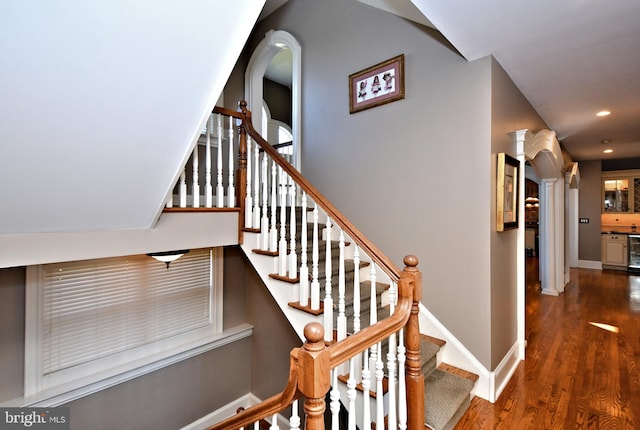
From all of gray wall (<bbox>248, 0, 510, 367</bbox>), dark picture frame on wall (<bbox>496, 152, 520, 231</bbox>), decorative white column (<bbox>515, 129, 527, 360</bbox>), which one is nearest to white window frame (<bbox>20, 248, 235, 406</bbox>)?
gray wall (<bbox>248, 0, 510, 367</bbox>)

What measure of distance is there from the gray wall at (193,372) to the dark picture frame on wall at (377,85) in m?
2.27

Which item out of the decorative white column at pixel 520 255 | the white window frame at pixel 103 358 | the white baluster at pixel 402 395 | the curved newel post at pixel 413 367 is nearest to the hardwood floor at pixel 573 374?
the decorative white column at pixel 520 255

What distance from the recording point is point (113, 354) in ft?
9.16

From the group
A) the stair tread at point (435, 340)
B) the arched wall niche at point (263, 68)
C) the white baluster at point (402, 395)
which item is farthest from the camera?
the arched wall niche at point (263, 68)

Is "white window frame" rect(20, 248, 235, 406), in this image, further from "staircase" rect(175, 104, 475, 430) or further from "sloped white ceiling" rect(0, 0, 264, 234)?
"staircase" rect(175, 104, 475, 430)

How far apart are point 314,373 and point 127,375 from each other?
2656mm

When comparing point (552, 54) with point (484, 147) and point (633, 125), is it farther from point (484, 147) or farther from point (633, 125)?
point (633, 125)

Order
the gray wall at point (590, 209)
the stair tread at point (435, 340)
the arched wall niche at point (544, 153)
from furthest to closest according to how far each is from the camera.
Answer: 1. the gray wall at point (590, 209)
2. the arched wall niche at point (544, 153)
3. the stair tread at point (435, 340)

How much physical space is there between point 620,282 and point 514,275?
463 cm

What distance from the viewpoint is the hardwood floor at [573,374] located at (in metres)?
2.02

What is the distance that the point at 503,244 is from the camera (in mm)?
2490

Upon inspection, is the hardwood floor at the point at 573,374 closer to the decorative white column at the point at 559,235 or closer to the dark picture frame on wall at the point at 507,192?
the decorative white column at the point at 559,235

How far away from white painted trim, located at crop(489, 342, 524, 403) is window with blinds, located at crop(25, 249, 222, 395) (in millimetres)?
2823

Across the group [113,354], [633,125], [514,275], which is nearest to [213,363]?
[113,354]
